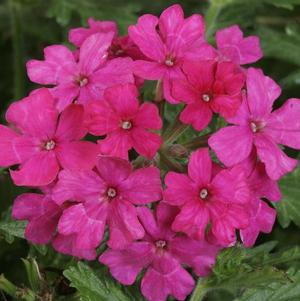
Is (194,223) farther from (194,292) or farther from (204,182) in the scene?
(194,292)

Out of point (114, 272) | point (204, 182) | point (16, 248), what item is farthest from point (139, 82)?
point (16, 248)

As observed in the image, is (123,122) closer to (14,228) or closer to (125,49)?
(125,49)

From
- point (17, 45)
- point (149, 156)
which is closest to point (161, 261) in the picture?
point (149, 156)

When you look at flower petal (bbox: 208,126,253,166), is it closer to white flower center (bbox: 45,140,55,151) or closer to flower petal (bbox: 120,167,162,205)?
flower petal (bbox: 120,167,162,205)

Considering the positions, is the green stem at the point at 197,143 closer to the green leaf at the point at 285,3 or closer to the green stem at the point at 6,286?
the green stem at the point at 6,286

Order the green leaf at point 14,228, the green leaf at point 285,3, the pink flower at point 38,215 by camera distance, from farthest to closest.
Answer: the green leaf at point 285,3, the green leaf at point 14,228, the pink flower at point 38,215

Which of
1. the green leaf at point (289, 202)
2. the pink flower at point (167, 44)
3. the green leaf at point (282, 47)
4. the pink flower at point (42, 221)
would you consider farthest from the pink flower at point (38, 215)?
the green leaf at point (282, 47)

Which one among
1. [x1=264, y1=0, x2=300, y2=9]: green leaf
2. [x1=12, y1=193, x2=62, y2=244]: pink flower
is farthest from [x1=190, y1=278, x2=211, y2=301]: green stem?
[x1=264, y1=0, x2=300, y2=9]: green leaf
